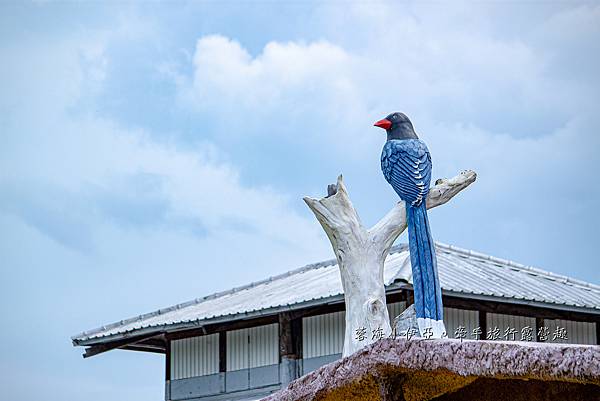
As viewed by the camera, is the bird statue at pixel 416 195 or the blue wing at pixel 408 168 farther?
the blue wing at pixel 408 168

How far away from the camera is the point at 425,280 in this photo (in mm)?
12117

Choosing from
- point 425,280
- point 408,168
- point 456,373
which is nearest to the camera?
point 456,373

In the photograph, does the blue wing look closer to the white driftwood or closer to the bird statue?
the bird statue

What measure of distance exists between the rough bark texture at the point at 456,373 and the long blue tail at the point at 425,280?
429cm

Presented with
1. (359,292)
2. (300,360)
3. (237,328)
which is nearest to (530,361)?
(359,292)

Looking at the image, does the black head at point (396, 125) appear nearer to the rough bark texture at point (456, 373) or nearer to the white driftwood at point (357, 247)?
the white driftwood at point (357, 247)

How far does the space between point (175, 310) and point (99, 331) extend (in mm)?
1407

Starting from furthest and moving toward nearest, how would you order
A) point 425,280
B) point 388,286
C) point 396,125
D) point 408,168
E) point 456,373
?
point 388,286 < point 396,125 < point 408,168 < point 425,280 < point 456,373

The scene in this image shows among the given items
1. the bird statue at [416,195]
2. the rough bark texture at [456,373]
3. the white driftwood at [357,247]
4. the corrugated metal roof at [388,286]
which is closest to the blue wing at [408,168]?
the bird statue at [416,195]

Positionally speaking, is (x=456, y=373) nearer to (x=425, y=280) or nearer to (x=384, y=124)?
(x=425, y=280)

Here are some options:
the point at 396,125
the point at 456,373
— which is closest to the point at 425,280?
the point at 396,125

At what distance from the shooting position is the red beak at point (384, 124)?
12.8m

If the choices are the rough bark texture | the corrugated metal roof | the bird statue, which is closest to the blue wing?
the bird statue

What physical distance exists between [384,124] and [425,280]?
1767 millimetres
